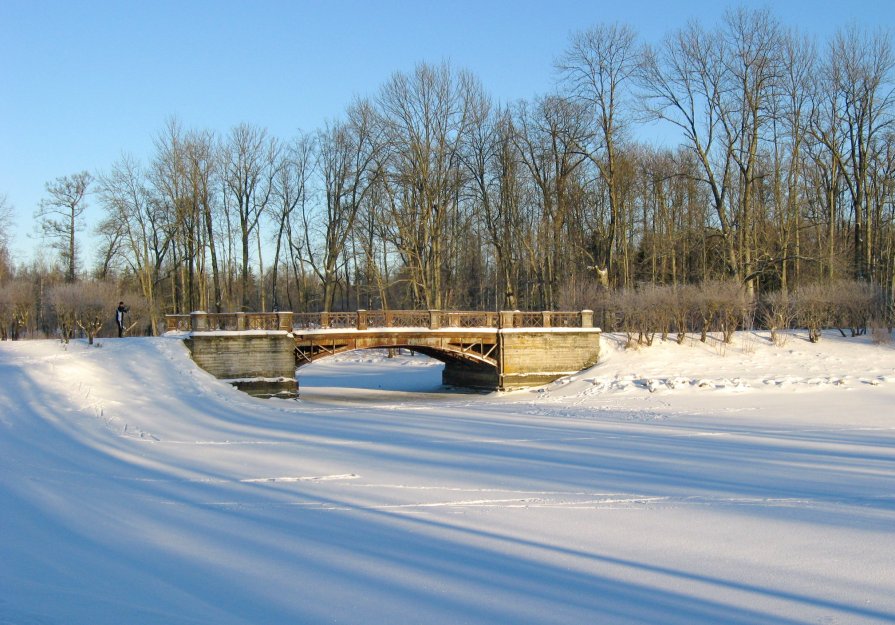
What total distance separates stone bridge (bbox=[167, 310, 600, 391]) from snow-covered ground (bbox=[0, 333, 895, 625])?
4331mm

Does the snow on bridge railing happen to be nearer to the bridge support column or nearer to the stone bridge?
the stone bridge

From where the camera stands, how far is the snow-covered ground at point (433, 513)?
204 inches

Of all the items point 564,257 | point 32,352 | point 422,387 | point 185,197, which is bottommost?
point 422,387

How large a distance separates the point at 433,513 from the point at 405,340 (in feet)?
53.2

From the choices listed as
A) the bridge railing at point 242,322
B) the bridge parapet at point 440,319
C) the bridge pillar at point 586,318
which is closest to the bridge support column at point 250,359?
the bridge railing at point 242,322

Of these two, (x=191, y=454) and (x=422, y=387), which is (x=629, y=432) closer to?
(x=191, y=454)

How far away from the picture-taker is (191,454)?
11477mm

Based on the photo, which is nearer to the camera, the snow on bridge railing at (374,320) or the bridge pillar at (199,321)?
the bridge pillar at (199,321)

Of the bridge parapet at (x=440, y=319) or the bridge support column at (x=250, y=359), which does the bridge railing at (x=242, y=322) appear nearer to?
the bridge support column at (x=250, y=359)

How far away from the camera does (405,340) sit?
2383 centimetres

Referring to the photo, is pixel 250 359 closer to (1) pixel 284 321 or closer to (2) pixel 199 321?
(1) pixel 284 321

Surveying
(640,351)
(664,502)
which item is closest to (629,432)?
(664,502)

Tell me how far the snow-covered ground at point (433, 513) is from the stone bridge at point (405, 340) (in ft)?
14.2

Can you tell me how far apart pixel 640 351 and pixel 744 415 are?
27.8 ft
